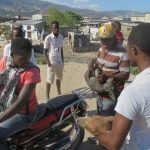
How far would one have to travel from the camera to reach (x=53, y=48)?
9.12m

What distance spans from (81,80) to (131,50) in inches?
361

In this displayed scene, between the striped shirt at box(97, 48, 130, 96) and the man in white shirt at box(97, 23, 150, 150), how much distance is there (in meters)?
2.70

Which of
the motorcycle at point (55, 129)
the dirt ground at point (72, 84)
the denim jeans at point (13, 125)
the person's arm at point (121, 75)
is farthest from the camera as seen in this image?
the dirt ground at point (72, 84)

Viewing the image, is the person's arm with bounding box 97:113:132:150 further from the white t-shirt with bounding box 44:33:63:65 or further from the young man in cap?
the white t-shirt with bounding box 44:33:63:65

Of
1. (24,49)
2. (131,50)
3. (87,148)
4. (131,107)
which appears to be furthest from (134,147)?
(87,148)

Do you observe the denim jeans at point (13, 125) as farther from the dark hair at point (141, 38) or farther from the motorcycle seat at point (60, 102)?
the dark hair at point (141, 38)

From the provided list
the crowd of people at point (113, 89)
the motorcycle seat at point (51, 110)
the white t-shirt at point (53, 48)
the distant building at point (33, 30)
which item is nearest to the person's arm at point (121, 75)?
the crowd of people at point (113, 89)

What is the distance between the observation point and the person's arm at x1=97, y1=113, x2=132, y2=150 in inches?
99.0

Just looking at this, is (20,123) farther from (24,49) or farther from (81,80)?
(81,80)

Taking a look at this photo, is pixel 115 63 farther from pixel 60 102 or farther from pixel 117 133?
pixel 117 133

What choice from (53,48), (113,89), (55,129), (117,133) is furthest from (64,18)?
(117,133)

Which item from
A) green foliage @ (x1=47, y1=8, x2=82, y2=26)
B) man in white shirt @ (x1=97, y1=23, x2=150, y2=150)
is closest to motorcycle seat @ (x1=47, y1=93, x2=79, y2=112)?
man in white shirt @ (x1=97, y1=23, x2=150, y2=150)

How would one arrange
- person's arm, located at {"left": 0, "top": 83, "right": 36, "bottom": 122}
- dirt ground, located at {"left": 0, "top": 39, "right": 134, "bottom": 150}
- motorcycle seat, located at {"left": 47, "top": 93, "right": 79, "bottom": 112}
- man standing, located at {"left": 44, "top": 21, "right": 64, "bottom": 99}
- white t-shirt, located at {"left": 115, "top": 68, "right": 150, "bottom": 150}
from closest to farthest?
white t-shirt, located at {"left": 115, "top": 68, "right": 150, "bottom": 150} → person's arm, located at {"left": 0, "top": 83, "right": 36, "bottom": 122} → motorcycle seat, located at {"left": 47, "top": 93, "right": 79, "bottom": 112} → dirt ground, located at {"left": 0, "top": 39, "right": 134, "bottom": 150} → man standing, located at {"left": 44, "top": 21, "right": 64, "bottom": 99}

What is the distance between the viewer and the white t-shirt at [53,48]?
9062 millimetres
